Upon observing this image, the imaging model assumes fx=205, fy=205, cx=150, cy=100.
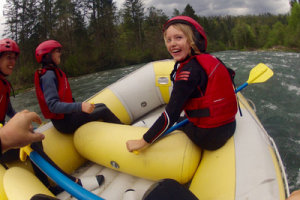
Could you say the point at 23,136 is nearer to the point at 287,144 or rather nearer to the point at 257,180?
the point at 257,180

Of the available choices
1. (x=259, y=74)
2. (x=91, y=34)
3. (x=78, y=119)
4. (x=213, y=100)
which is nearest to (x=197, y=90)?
(x=213, y=100)

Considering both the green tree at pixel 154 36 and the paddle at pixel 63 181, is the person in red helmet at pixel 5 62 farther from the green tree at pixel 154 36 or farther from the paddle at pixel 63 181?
the green tree at pixel 154 36

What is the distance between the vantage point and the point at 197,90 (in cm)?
121

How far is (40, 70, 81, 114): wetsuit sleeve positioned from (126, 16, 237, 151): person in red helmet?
2.22 feet

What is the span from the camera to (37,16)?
61.7 feet

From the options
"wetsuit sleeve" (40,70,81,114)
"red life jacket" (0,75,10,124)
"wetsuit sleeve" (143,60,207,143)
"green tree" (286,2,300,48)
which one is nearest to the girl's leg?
"wetsuit sleeve" (40,70,81,114)

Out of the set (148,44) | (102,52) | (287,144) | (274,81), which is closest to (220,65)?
(287,144)

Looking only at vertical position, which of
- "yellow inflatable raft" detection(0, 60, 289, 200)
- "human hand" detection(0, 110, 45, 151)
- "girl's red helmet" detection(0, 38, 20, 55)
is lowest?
"yellow inflatable raft" detection(0, 60, 289, 200)

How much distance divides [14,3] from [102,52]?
27.2 feet

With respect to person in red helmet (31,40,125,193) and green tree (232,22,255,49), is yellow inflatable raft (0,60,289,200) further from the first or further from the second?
green tree (232,22,255,49)

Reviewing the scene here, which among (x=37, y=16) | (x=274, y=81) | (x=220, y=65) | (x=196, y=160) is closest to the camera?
(x=220, y=65)

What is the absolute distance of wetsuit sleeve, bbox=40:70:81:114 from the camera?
158cm

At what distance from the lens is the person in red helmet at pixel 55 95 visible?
1592 millimetres

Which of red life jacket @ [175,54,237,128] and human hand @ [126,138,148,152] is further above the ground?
red life jacket @ [175,54,237,128]
